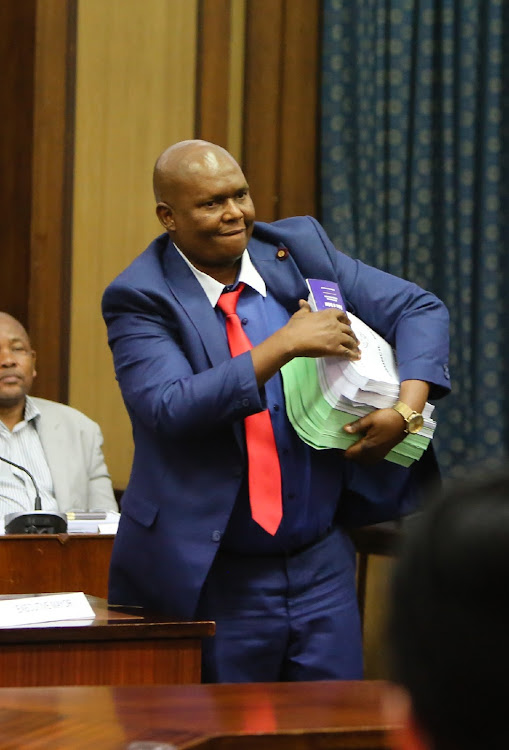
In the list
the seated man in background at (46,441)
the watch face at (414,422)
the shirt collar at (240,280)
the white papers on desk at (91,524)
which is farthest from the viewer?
the seated man in background at (46,441)

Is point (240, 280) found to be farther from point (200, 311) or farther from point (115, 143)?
point (115, 143)

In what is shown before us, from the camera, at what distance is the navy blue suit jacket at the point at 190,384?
Result: 1991 mm

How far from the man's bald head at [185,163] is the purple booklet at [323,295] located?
0.95ft

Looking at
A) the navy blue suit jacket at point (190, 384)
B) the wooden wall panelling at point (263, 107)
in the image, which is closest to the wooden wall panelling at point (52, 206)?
the wooden wall panelling at point (263, 107)

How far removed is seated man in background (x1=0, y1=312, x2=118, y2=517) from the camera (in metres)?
4.12

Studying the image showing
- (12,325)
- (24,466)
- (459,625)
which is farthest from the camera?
(12,325)

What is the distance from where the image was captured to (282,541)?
2072mm

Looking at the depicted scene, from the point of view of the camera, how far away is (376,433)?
2055mm

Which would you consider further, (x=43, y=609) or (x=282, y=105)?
(x=282, y=105)

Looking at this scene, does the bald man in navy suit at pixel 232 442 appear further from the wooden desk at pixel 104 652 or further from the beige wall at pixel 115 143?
the beige wall at pixel 115 143

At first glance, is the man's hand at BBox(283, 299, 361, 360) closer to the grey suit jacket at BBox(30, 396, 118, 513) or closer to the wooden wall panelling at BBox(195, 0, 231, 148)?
the grey suit jacket at BBox(30, 396, 118, 513)

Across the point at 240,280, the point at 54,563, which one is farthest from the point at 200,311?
the point at 54,563

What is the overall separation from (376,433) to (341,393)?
97 mm

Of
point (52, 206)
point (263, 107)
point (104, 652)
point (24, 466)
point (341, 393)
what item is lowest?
point (24, 466)
